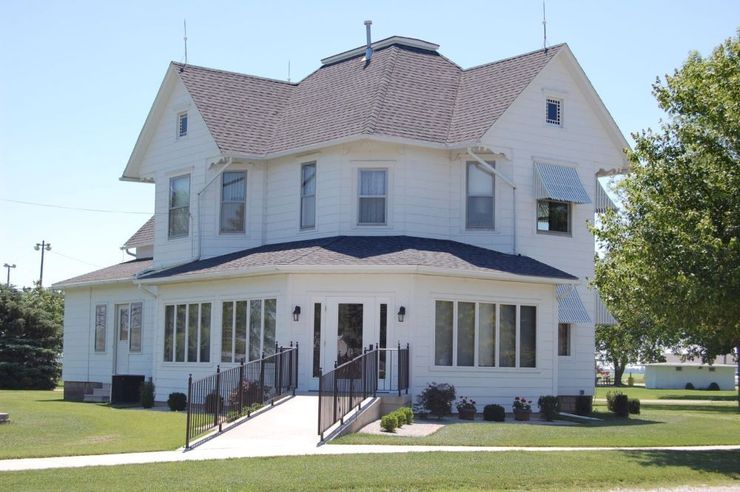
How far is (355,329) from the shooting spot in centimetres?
2617

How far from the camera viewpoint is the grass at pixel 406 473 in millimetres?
14391

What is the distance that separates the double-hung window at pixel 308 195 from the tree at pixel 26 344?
74.1 ft

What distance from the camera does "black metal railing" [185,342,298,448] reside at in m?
20.3

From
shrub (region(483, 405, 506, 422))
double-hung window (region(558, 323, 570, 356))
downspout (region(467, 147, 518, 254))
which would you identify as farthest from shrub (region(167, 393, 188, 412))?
double-hung window (region(558, 323, 570, 356))

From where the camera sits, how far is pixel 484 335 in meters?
26.9

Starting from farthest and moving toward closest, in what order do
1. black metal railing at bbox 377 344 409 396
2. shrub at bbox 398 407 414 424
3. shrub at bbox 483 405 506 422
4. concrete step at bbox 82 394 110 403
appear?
1. concrete step at bbox 82 394 110 403
2. shrub at bbox 483 405 506 422
3. black metal railing at bbox 377 344 409 396
4. shrub at bbox 398 407 414 424

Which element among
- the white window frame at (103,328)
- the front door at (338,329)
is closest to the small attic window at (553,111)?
the front door at (338,329)

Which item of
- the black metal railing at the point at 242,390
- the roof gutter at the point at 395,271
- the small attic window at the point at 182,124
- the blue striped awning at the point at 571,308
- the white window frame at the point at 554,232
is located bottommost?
the black metal railing at the point at 242,390

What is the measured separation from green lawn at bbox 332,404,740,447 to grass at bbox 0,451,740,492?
2.02 meters

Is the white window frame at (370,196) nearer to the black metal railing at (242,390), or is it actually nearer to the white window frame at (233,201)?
the white window frame at (233,201)

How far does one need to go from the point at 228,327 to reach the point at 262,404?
6.11 m

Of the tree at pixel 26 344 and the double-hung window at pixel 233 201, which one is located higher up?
the double-hung window at pixel 233 201

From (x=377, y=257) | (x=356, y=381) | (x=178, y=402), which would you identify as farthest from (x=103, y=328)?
(x=356, y=381)

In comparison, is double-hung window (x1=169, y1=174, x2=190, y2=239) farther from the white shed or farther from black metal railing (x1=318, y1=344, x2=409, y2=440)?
the white shed
